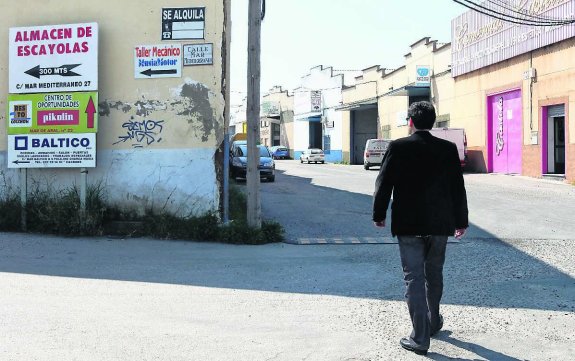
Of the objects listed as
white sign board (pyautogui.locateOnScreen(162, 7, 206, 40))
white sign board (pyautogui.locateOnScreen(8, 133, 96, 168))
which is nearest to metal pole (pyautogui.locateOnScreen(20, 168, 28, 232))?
white sign board (pyautogui.locateOnScreen(8, 133, 96, 168))

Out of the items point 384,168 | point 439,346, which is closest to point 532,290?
point 439,346

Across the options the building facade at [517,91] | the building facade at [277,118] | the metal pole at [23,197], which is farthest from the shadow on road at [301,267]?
the building facade at [277,118]

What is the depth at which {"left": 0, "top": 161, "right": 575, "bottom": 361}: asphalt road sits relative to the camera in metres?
4.84

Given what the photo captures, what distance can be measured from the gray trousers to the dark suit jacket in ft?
0.35

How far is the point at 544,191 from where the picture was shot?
19.4 metres

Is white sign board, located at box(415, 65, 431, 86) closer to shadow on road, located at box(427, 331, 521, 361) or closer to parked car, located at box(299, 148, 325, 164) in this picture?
parked car, located at box(299, 148, 325, 164)

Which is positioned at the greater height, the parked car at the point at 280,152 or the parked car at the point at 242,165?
the parked car at the point at 280,152

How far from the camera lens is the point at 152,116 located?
35.3 feet

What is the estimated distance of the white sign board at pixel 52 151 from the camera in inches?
419

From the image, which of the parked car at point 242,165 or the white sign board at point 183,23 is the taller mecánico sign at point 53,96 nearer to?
the white sign board at point 183,23

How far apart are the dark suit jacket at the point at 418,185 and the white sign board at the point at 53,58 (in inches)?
287

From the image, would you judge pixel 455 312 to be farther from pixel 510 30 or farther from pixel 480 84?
pixel 480 84

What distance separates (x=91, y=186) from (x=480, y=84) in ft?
79.7

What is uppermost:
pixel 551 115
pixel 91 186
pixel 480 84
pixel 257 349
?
pixel 480 84
